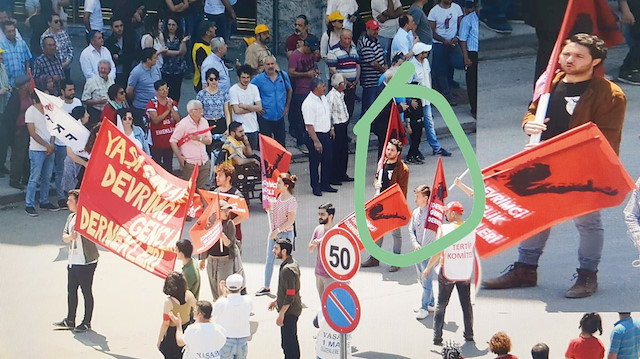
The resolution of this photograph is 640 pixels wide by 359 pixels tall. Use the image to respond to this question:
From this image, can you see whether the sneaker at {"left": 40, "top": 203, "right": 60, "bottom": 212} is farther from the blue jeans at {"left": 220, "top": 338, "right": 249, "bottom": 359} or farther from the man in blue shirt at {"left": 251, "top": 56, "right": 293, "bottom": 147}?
the blue jeans at {"left": 220, "top": 338, "right": 249, "bottom": 359}

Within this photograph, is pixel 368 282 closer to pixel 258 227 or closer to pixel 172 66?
pixel 258 227

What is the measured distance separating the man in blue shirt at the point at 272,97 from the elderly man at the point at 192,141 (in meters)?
1.43

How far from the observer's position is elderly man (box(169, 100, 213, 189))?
1518cm

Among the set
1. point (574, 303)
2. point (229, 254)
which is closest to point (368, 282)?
point (229, 254)

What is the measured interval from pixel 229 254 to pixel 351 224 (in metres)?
1.60

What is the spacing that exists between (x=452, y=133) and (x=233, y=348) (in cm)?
355

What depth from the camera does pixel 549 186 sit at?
8.89 metres

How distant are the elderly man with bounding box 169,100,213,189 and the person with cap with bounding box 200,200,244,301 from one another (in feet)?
7.59

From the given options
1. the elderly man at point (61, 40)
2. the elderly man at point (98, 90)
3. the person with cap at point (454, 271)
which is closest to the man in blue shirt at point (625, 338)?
the person with cap at point (454, 271)

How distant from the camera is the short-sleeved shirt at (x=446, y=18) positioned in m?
17.3

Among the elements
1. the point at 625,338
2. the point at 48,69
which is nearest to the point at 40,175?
the point at 48,69

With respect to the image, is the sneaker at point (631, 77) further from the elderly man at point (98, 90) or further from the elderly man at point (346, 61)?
the elderly man at point (98, 90)

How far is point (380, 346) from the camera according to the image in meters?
12.6

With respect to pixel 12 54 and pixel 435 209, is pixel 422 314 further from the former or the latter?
pixel 12 54
